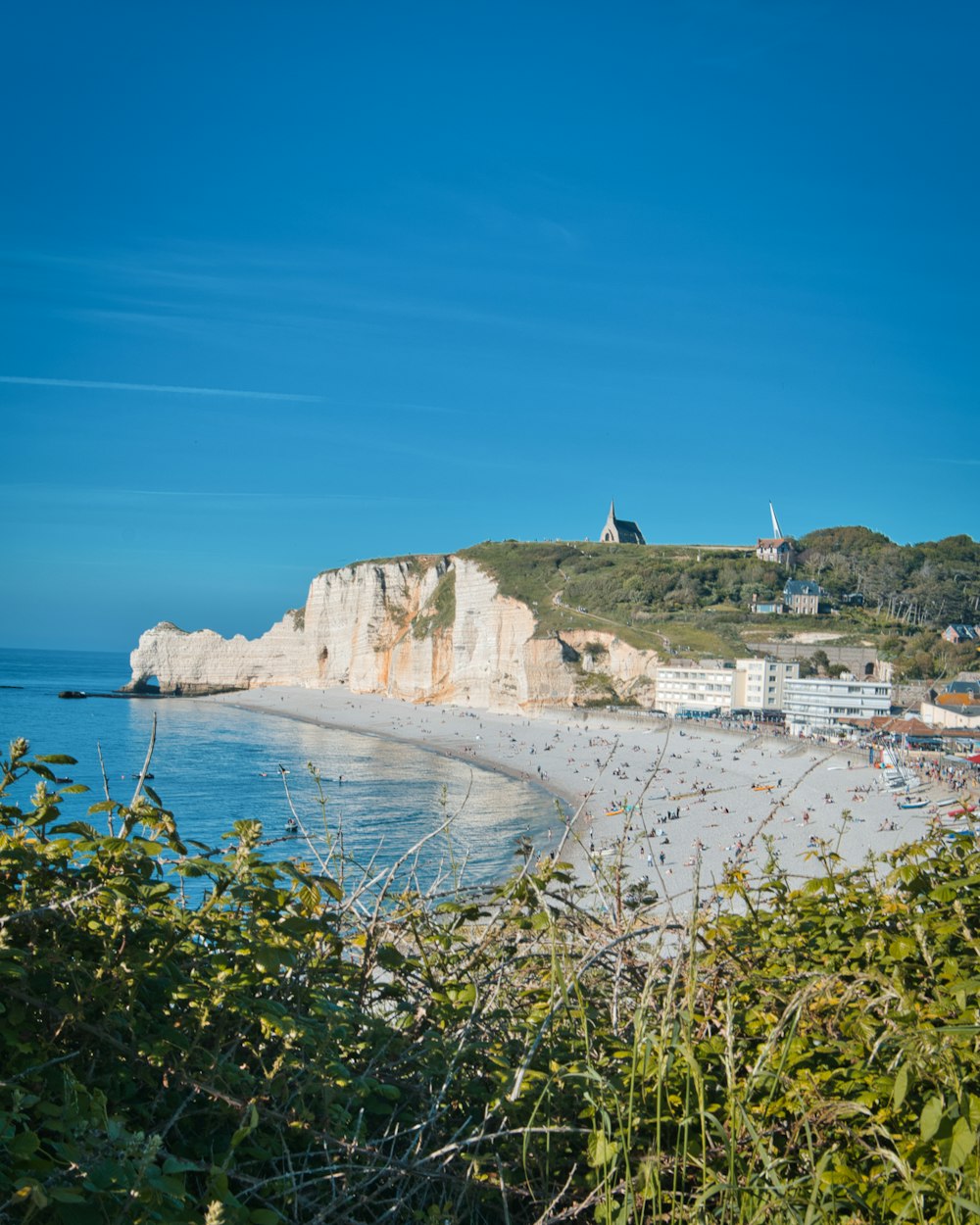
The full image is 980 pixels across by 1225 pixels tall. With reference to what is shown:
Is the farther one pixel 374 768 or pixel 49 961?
pixel 374 768

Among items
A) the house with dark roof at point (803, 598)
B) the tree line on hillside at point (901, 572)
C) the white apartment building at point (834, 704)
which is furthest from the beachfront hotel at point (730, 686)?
the tree line on hillside at point (901, 572)

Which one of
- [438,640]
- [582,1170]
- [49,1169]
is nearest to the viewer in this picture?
[49,1169]

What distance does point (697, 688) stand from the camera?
204 ft

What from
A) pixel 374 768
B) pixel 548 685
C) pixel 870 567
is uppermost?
pixel 870 567

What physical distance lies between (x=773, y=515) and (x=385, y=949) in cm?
13015

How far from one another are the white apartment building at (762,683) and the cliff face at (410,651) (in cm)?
726

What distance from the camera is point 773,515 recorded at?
414 ft

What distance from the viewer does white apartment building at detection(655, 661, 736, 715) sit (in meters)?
61.4

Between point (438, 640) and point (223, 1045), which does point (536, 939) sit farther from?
point (438, 640)

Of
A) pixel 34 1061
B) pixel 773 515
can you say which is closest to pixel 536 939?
pixel 34 1061

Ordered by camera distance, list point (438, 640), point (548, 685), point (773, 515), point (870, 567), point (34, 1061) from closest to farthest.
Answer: point (34, 1061) → point (548, 685) → point (438, 640) → point (870, 567) → point (773, 515)

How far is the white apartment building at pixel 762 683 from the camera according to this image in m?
61.2

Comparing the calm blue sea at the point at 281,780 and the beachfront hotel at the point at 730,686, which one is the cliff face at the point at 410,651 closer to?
the beachfront hotel at the point at 730,686

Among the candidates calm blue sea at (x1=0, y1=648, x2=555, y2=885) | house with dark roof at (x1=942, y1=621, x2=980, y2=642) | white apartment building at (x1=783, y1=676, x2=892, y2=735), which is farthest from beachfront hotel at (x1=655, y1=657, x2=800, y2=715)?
house with dark roof at (x1=942, y1=621, x2=980, y2=642)
